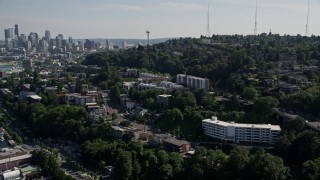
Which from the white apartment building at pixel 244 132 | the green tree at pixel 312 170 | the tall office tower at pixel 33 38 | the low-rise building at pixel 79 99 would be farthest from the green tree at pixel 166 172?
the tall office tower at pixel 33 38

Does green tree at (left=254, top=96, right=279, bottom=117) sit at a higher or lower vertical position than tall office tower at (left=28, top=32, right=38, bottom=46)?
lower

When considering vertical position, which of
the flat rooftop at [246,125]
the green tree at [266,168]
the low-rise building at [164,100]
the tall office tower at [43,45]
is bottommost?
the green tree at [266,168]

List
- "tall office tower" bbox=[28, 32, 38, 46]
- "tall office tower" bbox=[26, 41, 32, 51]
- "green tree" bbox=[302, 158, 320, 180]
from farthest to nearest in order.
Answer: "tall office tower" bbox=[28, 32, 38, 46]
"tall office tower" bbox=[26, 41, 32, 51]
"green tree" bbox=[302, 158, 320, 180]

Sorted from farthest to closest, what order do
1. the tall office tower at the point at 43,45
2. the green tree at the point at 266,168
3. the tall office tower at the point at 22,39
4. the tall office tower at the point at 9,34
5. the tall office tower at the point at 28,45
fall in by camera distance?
1. the tall office tower at the point at 9,34
2. the tall office tower at the point at 22,39
3. the tall office tower at the point at 43,45
4. the tall office tower at the point at 28,45
5. the green tree at the point at 266,168

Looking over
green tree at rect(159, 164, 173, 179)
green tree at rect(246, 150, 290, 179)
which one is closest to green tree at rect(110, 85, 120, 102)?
green tree at rect(159, 164, 173, 179)

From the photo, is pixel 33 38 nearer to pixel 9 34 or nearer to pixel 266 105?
pixel 9 34

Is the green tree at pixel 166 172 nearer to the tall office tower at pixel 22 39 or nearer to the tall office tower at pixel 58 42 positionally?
the tall office tower at pixel 58 42

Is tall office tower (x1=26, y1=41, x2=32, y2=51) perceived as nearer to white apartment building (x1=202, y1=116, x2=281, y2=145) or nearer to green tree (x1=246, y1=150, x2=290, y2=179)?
white apartment building (x1=202, y1=116, x2=281, y2=145)
